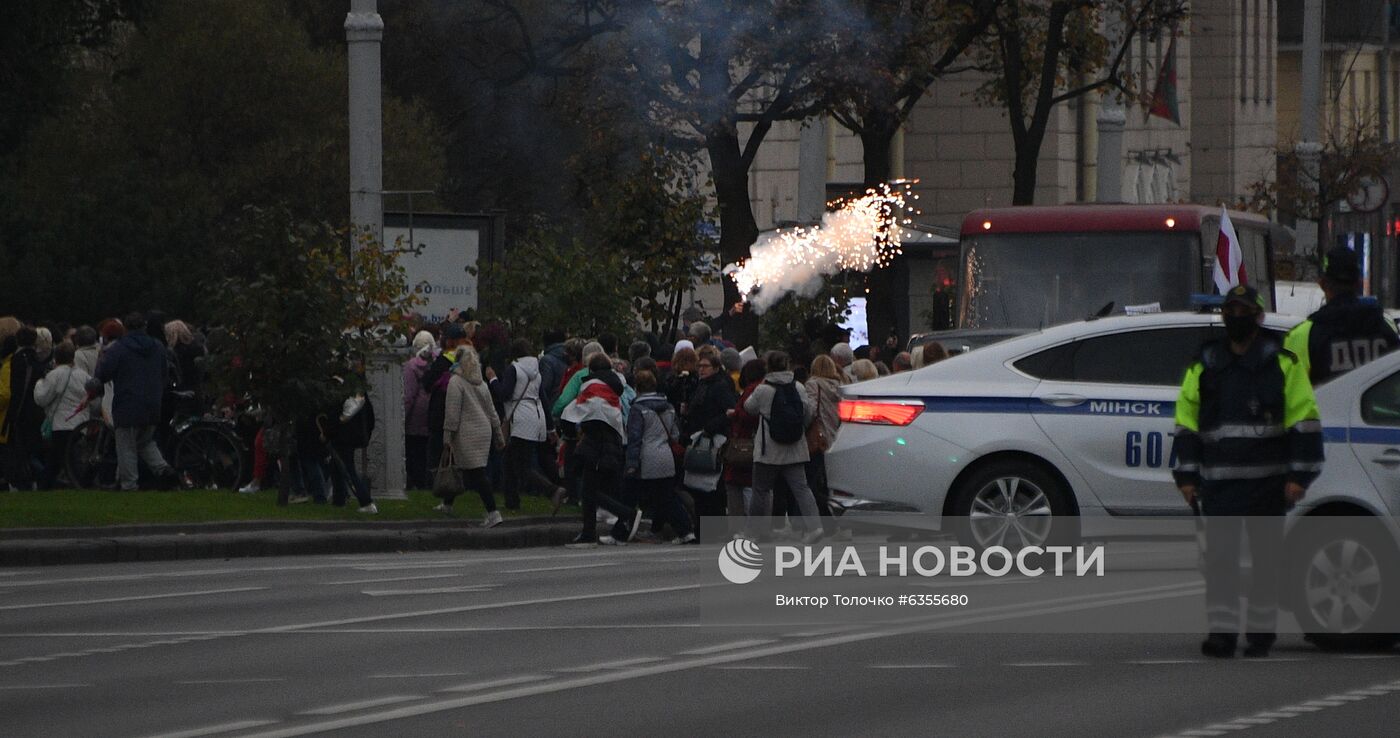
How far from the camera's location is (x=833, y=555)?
16.3m

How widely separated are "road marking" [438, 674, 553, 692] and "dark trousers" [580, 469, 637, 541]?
8679 mm

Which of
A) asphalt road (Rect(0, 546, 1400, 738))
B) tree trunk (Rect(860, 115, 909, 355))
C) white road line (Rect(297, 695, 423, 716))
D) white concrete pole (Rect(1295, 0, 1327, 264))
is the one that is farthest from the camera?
white concrete pole (Rect(1295, 0, 1327, 264))

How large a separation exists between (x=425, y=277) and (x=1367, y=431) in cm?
1902

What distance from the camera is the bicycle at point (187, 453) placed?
886 inches

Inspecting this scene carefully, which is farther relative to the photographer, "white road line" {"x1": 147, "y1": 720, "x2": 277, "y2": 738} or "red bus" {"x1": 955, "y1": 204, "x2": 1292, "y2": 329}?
"red bus" {"x1": 955, "y1": 204, "x2": 1292, "y2": 329}

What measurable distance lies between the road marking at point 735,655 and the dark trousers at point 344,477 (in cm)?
646

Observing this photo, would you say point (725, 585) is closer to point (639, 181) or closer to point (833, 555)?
point (833, 555)

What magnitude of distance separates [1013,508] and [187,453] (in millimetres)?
10567

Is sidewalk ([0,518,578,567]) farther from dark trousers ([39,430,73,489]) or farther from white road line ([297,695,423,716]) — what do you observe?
white road line ([297,695,423,716])

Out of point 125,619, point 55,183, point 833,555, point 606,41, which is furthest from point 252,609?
point 55,183

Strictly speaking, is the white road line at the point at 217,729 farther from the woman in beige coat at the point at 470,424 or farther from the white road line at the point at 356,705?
the woman in beige coat at the point at 470,424

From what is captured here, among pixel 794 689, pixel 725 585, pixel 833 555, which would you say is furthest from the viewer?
pixel 833 555

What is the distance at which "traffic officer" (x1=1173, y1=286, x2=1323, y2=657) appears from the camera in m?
10.6

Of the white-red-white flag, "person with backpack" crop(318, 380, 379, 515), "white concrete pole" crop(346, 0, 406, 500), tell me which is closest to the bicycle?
"white concrete pole" crop(346, 0, 406, 500)
